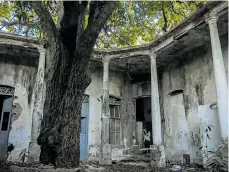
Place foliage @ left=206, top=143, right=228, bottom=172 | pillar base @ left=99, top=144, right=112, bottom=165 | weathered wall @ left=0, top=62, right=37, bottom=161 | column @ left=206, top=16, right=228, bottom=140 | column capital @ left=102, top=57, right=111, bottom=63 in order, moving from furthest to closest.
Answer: column capital @ left=102, top=57, right=111, bottom=63
weathered wall @ left=0, top=62, right=37, bottom=161
pillar base @ left=99, top=144, right=112, bottom=165
column @ left=206, top=16, right=228, bottom=140
foliage @ left=206, top=143, right=228, bottom=172

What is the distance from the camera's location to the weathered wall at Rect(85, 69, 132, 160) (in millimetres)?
9195

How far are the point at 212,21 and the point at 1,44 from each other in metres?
6.63

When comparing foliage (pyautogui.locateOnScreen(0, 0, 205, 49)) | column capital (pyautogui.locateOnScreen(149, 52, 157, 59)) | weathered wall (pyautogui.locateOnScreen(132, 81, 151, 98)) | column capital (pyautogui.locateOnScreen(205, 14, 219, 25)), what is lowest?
weathered wall (pyautogui.locateOnScreen(132, 81, 151, 98))

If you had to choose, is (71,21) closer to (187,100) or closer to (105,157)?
(105,157)

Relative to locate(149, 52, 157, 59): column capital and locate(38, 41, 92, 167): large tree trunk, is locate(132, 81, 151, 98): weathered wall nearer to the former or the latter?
locate(149, 52, 157, 59): column capital

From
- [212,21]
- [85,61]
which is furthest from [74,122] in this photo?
[212,21]

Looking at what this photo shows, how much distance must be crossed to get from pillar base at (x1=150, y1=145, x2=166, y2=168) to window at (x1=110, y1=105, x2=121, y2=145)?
8.50ft

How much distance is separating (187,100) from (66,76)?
222 inches

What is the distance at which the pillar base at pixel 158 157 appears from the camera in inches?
281

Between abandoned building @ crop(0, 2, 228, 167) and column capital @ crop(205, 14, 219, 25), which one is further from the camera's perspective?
abandoned building @ crop(0, 2, 228, 167)

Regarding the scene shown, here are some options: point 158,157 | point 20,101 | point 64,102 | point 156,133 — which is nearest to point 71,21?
point 64,102

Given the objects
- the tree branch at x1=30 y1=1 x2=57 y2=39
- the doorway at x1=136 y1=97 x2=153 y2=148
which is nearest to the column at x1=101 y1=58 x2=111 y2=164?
the doorway at x1=136 y1=97 x2=153 y2=148

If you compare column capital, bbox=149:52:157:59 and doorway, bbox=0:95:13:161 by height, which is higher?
column capital, bbox=149:52:157:59

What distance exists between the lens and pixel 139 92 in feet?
34.1
